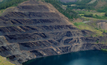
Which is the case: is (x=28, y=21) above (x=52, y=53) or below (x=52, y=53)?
above

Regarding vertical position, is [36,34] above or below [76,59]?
above

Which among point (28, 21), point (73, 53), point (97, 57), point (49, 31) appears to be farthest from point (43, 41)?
point (97, 57)

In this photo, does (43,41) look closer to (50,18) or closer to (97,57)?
(50,18)

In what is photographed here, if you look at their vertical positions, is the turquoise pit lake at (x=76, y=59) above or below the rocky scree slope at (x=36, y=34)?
below

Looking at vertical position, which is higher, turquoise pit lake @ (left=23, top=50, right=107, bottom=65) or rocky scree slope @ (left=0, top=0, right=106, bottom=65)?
rocky scree slope @ (left=0, top=0, right=106, bottom=65)

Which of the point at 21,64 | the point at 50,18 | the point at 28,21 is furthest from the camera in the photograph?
the point at 50,18
